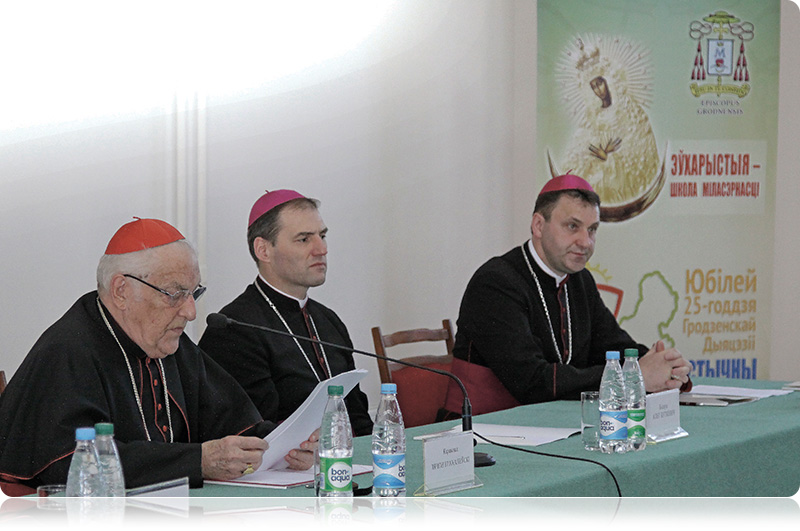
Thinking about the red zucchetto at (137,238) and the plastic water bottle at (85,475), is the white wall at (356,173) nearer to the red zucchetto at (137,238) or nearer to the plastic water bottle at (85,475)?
the red zucchetto at (137,238)

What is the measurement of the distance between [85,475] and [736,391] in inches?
99.3

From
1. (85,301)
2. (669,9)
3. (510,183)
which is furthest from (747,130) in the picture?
(85,301)

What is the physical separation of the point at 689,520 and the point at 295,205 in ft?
5.47

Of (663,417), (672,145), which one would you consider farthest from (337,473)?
(672,145)

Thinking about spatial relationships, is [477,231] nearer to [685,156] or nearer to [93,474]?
[685,156]

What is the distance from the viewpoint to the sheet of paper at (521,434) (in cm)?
252

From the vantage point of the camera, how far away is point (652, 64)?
5328 millimetres

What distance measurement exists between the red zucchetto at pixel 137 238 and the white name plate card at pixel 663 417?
125cm

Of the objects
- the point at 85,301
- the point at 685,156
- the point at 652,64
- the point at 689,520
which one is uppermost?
the point at 652,64

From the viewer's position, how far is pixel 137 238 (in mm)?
2398

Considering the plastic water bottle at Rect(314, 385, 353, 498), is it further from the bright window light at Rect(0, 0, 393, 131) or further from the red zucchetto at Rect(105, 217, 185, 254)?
the bright window light at Rect(0, 0, 393, 131)

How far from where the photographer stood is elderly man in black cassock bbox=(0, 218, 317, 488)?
7.09 ft

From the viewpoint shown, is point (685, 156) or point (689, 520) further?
point (685, 156)

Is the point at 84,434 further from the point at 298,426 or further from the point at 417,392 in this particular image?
the point at 417,392
